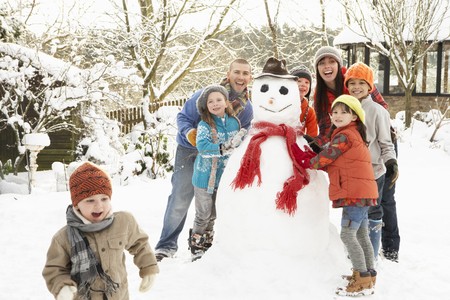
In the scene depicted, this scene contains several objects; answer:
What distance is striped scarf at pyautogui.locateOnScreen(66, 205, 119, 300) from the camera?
7.36 feet

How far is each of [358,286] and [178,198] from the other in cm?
169

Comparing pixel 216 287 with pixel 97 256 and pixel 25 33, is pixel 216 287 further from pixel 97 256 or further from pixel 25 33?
pixel 25 33

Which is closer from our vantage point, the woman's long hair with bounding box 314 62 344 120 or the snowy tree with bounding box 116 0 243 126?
the woman's long hair with bounding box 314 62 344 120

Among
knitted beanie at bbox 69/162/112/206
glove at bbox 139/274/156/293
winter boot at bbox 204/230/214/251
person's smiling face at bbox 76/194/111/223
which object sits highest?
knitted beanie at bbox 69/162/112/206

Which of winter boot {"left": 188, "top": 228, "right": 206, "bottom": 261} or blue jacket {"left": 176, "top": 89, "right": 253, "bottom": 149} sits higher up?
blue jacket {"left": 176, "top": 89, "right": 253, "bottom": 149}

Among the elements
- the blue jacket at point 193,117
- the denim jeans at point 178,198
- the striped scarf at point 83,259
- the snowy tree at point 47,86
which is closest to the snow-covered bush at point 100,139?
the snowy tree at point 47,86

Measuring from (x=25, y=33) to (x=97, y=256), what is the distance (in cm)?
1110

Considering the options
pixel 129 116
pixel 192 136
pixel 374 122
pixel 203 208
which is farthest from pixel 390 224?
pixel 129 116

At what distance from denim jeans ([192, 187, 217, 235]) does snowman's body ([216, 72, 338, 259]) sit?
26cm

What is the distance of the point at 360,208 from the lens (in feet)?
11.0

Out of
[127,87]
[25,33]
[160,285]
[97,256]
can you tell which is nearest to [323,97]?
[160,285]

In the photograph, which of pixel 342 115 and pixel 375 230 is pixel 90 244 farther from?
pixel 375 230

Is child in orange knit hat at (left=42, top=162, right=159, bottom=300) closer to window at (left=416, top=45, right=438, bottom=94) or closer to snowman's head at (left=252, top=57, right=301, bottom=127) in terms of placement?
snowman's head at (left=252, top=57, right=301, bottom=127)

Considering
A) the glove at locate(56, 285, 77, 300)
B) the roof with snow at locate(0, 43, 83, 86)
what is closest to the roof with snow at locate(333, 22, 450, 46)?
the roof with snow at locate(0, 43, 83, 86)
